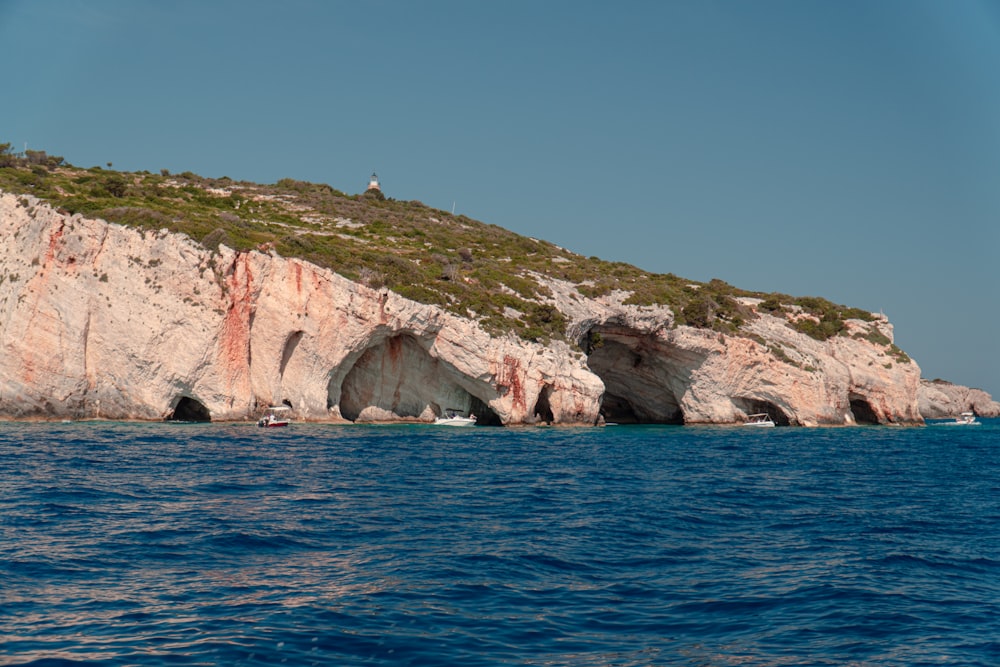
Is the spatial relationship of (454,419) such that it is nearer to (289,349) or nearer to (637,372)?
(289,349)

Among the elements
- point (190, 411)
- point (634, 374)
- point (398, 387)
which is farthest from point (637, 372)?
point (190, 411)

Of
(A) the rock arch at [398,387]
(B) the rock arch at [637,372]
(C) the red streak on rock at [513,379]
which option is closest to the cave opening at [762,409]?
(B) the rock arch at [637,372]

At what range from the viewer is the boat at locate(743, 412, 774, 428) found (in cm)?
6325

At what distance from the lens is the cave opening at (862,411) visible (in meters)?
69.3

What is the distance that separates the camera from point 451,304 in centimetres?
5559

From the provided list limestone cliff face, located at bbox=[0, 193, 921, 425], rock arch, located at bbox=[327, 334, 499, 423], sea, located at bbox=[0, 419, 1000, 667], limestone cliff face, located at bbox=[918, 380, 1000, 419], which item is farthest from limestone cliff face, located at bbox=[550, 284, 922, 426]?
limestone cliff face, located at bbox=[918, 380, 1000, 419]

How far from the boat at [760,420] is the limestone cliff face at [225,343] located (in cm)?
1437

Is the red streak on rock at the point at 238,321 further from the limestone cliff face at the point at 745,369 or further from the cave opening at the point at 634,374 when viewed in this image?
the cave opening at the point at 634,374

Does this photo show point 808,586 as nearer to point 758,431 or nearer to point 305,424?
point 305,424

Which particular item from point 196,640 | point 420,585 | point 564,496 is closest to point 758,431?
point 564,496

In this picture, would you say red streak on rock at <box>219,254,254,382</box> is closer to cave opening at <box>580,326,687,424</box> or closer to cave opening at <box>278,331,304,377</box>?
cave opening at <box>278,331,304,377</box>

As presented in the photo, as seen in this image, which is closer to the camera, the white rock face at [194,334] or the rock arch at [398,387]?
the white rock face at [194,334]

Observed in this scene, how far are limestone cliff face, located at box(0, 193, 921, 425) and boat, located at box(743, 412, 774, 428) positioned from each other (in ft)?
47.1

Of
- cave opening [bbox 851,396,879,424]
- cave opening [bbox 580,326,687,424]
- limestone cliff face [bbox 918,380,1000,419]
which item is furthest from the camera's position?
limestone cliff face [bbox 918,380,1000,419]
